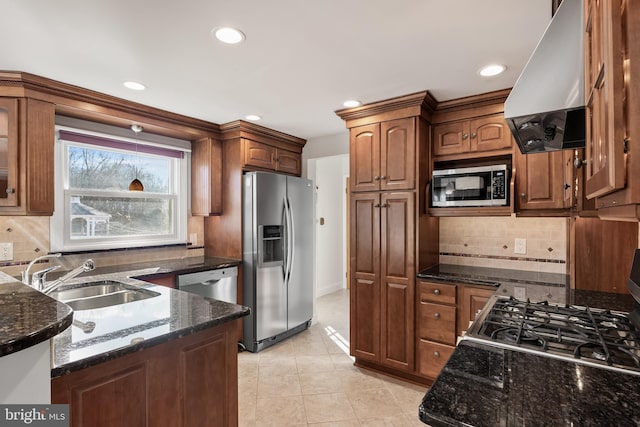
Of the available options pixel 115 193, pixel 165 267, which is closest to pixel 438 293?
pixel 165 267

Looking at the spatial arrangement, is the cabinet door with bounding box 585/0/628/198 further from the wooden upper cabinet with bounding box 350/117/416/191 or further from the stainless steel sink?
the stainless steel sink

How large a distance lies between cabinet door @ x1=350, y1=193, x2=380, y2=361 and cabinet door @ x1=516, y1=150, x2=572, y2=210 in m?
1.10

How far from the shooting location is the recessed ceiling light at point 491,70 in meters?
2.10

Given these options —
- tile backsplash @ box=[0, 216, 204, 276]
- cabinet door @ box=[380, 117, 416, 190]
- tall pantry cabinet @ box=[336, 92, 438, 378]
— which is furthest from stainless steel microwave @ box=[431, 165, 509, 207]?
tile backsplash @ box=[0, 216, 204, 276]

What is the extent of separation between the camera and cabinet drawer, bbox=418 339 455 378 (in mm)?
2529

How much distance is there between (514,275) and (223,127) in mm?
3017

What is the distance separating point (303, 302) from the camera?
3834 millimetres

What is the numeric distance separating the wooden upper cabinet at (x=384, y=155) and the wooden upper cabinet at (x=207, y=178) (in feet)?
4.81

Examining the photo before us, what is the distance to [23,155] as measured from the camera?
2256mm

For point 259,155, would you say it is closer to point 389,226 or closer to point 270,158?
point 270,158

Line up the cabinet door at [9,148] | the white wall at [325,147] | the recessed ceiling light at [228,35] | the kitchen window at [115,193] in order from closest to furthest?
the recessed ceiling light at [228,35], the cabinet door at [9,148], the kitchen window at [115,193], the white wall at [325,147]

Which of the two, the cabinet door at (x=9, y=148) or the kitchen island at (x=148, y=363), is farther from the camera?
the cabinet door at (x=9, y=148)

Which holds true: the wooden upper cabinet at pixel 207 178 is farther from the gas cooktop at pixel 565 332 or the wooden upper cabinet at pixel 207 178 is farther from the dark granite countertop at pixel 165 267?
the gas cooktop at pixel 565 332

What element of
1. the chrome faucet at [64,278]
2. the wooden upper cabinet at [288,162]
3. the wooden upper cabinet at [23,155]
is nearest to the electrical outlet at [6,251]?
the wooden upper cabinet at [23,155]
